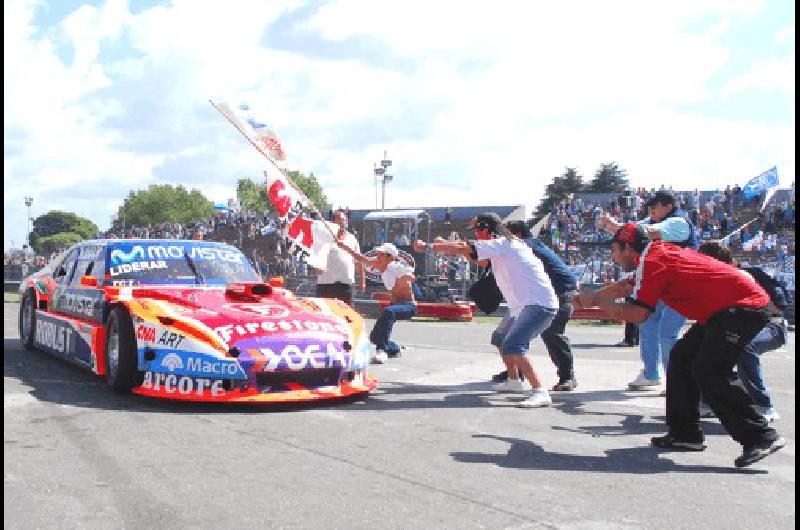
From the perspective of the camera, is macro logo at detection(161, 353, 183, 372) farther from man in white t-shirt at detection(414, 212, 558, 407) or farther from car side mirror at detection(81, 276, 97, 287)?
man in white t-shirt at detection(414, 212, 558, 407)

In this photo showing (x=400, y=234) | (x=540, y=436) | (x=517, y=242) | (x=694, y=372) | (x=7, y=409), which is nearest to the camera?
(x=694, y=372)

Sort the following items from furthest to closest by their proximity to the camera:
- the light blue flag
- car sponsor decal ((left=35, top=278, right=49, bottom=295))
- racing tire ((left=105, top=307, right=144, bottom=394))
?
the light blue flag, car sponsor decal ((left=35, top=278, right=49, bottom=295)), racing tire ((left=105, top=307, right=144, bottom=394))

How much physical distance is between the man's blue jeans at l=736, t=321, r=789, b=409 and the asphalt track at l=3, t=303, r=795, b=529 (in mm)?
338

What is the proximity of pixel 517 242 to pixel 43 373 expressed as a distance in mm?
4719

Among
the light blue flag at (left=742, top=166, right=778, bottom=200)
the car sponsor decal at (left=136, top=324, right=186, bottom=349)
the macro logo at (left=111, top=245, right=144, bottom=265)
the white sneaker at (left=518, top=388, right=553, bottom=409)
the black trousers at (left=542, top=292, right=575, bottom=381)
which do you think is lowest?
the white sneaker at (left=518, top=388, right=553, bottom=409)

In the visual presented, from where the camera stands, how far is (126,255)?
764 centimetres

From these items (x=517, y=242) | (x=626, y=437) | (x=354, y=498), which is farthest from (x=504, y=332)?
(x=354, y=498)

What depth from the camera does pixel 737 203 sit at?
2906cm

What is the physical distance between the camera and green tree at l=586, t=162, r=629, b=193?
76.6 meters

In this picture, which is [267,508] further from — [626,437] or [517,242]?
[517,242]

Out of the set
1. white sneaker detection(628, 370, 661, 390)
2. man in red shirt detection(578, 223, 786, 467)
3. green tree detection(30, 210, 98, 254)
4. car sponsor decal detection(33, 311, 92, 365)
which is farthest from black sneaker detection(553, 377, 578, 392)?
green tree detection(30, 210, 98, 254)

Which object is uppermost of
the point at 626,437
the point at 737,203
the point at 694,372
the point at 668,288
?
the point at 737,203

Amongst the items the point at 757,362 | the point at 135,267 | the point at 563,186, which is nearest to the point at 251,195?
the point at 563,186

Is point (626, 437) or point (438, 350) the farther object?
point (438, 350)
